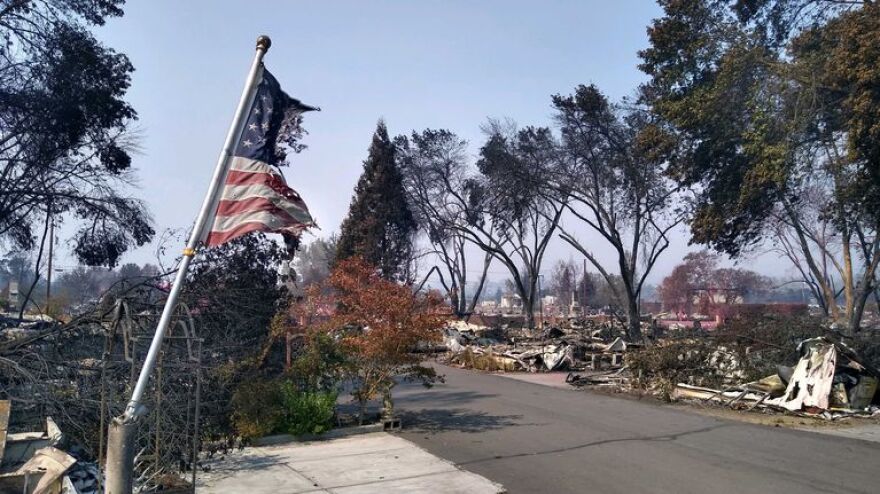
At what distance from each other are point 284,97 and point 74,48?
16429 mm

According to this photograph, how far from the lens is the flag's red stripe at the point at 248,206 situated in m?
5.05

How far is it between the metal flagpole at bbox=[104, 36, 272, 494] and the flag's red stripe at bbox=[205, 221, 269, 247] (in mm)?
88

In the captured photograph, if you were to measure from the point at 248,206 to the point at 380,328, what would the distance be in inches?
308

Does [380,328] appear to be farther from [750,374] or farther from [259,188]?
[750,374]

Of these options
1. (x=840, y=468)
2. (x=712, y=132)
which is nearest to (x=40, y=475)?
(x=840, y=468)

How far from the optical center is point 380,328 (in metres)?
12.7

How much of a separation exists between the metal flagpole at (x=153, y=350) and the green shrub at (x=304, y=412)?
Result: 7525 millimetres

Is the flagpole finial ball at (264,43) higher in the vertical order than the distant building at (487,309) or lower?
lower

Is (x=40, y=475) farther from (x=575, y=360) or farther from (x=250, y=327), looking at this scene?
(x=575, y=360)

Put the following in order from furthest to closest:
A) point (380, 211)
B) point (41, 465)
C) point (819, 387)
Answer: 1. point (380, 211)
2. point (819, 387)
3. point (41, 465)

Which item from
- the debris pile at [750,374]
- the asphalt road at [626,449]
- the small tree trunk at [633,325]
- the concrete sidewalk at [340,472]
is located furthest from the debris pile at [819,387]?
the small tree trunk at [633,325]

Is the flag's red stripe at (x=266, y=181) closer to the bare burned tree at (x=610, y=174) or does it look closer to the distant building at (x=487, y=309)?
the bare burned tree at (x=610, y=174)

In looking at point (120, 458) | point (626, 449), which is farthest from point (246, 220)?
point (626, 449)

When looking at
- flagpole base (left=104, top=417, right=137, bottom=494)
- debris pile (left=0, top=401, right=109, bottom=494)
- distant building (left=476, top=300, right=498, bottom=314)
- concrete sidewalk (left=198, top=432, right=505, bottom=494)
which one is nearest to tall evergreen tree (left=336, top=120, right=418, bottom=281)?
concrete sidewalk (left=198, top=432, right=505, bottom=494)
